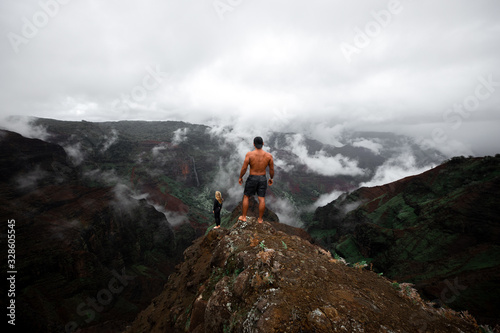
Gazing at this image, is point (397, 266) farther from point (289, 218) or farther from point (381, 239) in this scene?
point (289, 218)

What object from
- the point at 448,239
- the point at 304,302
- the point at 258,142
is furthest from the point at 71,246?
the point at 448,239

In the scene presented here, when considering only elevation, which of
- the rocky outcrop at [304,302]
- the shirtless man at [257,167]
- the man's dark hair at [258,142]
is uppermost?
the man's dark hair at [258,142]

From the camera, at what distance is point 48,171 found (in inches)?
1320

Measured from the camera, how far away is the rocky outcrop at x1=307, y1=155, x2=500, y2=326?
45.0ft

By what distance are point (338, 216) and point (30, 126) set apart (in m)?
111

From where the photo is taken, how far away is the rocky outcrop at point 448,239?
540 inches

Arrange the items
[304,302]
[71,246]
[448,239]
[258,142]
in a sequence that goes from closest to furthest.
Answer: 1. [304,302]
2. [258,142]
3. [448,239]
4. [71,246]

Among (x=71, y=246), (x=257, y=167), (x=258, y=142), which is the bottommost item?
(x=71, y=246)

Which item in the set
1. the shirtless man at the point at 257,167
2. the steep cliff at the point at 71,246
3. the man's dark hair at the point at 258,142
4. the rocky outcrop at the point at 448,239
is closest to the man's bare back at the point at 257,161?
the shirtless man at the point at 257,167

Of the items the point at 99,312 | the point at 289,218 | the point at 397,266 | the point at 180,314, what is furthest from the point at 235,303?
the point at 289,218

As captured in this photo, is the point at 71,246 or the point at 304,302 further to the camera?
the point at 71,246

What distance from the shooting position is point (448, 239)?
1892cm

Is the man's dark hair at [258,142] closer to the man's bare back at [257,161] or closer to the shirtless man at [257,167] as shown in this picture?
the shirtless man at [257,167]

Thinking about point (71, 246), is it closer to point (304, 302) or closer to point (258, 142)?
point (258, 142)
